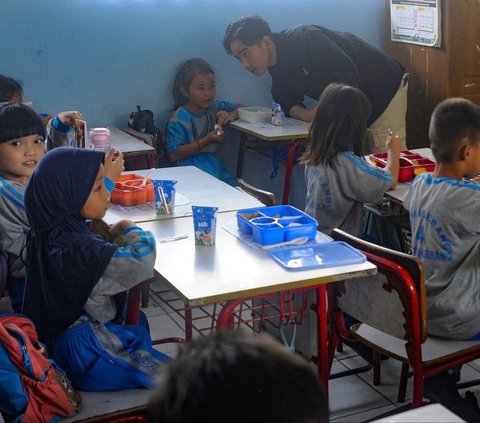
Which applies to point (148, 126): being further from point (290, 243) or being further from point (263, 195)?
point (290, 243)

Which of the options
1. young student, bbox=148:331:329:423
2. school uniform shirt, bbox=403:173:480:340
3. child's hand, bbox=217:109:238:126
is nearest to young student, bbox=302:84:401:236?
school uniform shirt, bbox=403:173:480:340

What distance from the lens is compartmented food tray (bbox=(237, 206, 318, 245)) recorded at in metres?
2.87

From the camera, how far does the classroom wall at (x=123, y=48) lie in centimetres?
511

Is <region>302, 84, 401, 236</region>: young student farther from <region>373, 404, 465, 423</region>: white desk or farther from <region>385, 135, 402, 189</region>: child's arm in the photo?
<region>373, 404, 465, 423</region>: white desk

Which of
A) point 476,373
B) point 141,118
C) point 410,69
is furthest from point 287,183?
point 476,373

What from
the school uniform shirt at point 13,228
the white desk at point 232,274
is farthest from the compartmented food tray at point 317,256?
the school uniform shirt at point 13,228

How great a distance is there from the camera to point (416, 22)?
563 centimetres

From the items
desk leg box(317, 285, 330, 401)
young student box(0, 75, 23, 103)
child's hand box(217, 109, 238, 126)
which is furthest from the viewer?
child's hand box(217, 109, 238, 126)

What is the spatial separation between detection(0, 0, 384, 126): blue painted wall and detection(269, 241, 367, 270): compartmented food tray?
290 cm

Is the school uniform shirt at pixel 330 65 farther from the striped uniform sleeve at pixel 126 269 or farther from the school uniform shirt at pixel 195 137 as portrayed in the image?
the striped uniform sleeve at pixel 126 269

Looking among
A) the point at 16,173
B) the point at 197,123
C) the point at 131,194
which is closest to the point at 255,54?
the point at 197,123

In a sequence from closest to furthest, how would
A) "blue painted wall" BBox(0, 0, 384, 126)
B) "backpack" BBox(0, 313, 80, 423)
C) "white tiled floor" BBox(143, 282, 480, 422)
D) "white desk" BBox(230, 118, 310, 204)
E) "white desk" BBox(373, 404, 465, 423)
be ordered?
"white desk" BBox(373, 404, 465, 423) → "backpack" BBox(0, 313, 80, 423) → "white tiled floor" BBox(143, 282, 480, 422) → "white desk" BBox(230, 118, 310, 204) → "blue painted wall" BBox(0, 0, 384, 126)

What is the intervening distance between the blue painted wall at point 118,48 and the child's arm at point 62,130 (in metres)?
1.39

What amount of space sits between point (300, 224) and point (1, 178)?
3.94 ft
